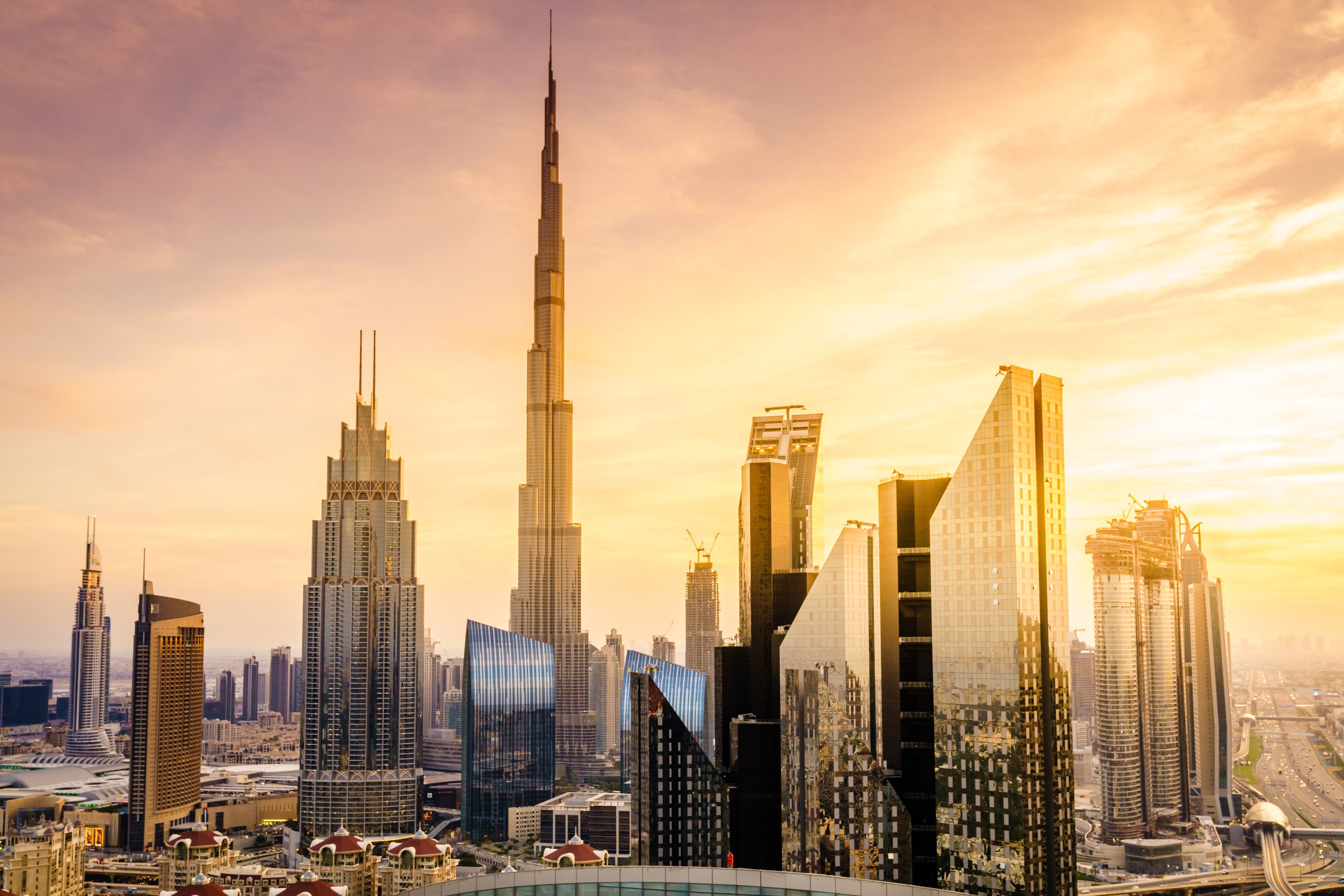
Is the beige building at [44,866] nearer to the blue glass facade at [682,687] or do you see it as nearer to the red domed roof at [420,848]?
the red domed roof at [420,848]

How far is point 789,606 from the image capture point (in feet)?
Result: 393

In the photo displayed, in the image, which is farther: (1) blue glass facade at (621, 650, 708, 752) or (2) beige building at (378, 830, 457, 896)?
(1) blue glass facade at (621, 650, 708, 752)

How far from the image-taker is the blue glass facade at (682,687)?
168500 mm

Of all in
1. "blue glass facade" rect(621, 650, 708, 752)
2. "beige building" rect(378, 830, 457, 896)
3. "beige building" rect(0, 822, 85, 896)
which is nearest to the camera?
"beige building" rect(0, 822, 85, 896)

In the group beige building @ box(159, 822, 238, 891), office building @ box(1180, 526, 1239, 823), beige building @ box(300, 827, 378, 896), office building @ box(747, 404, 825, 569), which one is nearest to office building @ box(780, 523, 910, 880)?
office building @ box(747, 404, 825, 569)

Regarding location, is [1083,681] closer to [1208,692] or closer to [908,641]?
[1208,692]

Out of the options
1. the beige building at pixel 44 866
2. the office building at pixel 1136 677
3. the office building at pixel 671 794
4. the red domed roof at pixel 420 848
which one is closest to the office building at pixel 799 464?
the office building at pixel 671 794

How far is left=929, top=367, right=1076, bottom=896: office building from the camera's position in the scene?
256 ft

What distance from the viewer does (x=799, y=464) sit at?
144 m

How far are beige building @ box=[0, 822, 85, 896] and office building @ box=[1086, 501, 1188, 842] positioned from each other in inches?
5375

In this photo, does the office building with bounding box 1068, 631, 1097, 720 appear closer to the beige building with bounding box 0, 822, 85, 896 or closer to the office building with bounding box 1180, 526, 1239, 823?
the office building with bounding box 1180, 526, 1239, 823

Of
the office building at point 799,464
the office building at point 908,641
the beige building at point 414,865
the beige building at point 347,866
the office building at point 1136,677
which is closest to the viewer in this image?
the office building at point 908,641

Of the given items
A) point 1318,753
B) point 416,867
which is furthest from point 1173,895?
point 416,867

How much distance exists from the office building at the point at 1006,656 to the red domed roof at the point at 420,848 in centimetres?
5566
